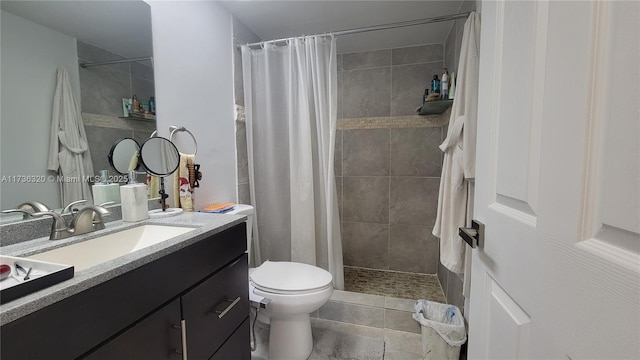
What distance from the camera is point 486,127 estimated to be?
70 cm

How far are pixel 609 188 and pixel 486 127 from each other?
418 millimetres

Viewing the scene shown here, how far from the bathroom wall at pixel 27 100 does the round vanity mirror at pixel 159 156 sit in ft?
1.17

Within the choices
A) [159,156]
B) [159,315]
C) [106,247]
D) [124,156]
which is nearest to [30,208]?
[106,247]

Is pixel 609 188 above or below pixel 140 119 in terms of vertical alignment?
below

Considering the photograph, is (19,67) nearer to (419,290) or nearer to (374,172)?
(374,172)

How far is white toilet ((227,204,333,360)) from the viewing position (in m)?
1.36

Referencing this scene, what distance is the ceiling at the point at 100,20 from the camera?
0.89 meters

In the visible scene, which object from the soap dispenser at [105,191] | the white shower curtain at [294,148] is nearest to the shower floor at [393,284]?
the white shower curtain at [294,148]

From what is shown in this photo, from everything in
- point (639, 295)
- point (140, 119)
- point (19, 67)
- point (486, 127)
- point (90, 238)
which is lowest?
point (90, 238)

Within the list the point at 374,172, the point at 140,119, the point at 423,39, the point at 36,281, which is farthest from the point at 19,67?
the point at 423,39

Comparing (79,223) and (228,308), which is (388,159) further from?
(79,223)

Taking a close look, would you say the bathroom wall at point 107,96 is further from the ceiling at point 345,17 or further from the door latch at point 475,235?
the door latch at point 475,235

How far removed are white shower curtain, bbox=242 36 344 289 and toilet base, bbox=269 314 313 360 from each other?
1.53ft

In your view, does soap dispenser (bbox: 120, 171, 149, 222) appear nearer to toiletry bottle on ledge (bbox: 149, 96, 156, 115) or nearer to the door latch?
toiletry bottle on ledge (bbox: 149, 96, 156, 115)
